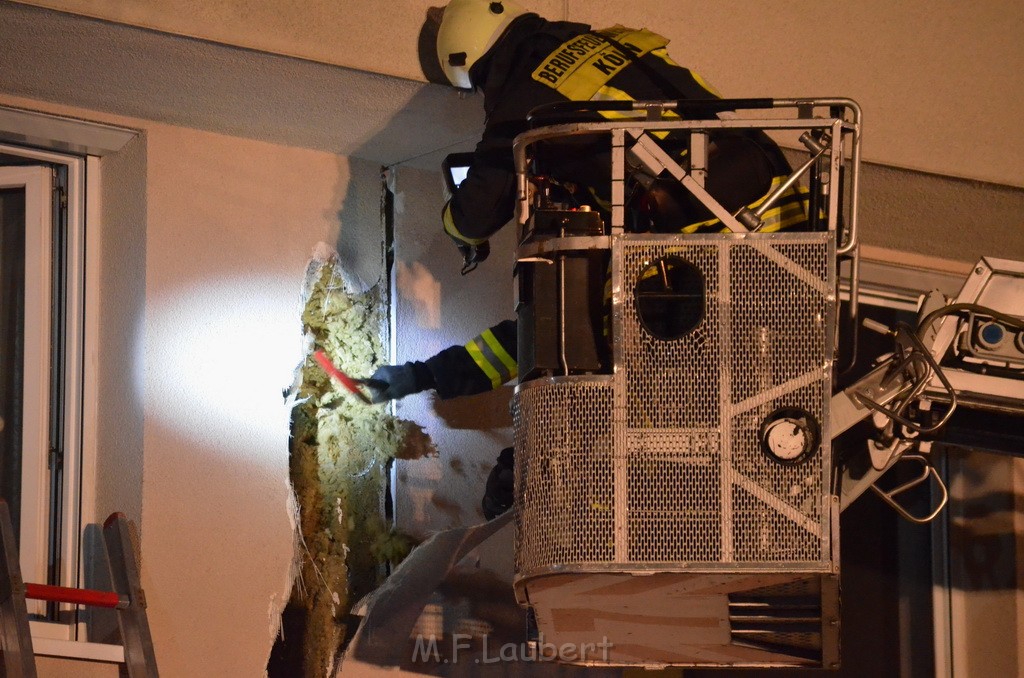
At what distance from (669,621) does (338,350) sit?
1757mm

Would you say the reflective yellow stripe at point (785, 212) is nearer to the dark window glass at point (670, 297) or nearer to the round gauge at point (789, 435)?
the dark window glass at point (670, 297)

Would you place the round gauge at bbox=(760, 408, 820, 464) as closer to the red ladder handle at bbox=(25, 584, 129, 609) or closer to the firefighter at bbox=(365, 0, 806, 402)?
the firefighter at bbox=(365, 0, 806, 402)

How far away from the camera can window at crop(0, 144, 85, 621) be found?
3.84m

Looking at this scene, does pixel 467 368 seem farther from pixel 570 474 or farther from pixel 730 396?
pixel 730 396

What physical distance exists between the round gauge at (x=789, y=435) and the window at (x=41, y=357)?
8.05ft

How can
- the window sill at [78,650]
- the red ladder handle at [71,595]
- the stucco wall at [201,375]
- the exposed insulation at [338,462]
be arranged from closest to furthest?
the red ladder handle at [71,595] < the window sill at [78,650] < the stucco wall at [201,375] < the exposed insulation at [338,462]

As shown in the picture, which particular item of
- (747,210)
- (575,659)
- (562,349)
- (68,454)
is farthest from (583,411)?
(68,454)

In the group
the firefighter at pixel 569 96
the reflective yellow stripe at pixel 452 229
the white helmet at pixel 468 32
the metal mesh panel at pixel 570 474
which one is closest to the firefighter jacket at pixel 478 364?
the firefighter at pixel 569 96

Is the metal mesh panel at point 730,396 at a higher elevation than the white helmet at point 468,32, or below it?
below

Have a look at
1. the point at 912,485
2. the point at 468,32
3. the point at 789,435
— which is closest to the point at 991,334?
the point at 912,485

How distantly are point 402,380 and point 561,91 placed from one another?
1.31m

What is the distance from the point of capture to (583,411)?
107 inches

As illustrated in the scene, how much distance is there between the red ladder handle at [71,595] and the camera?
3199mm

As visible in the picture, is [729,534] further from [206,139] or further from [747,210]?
[206,139]
